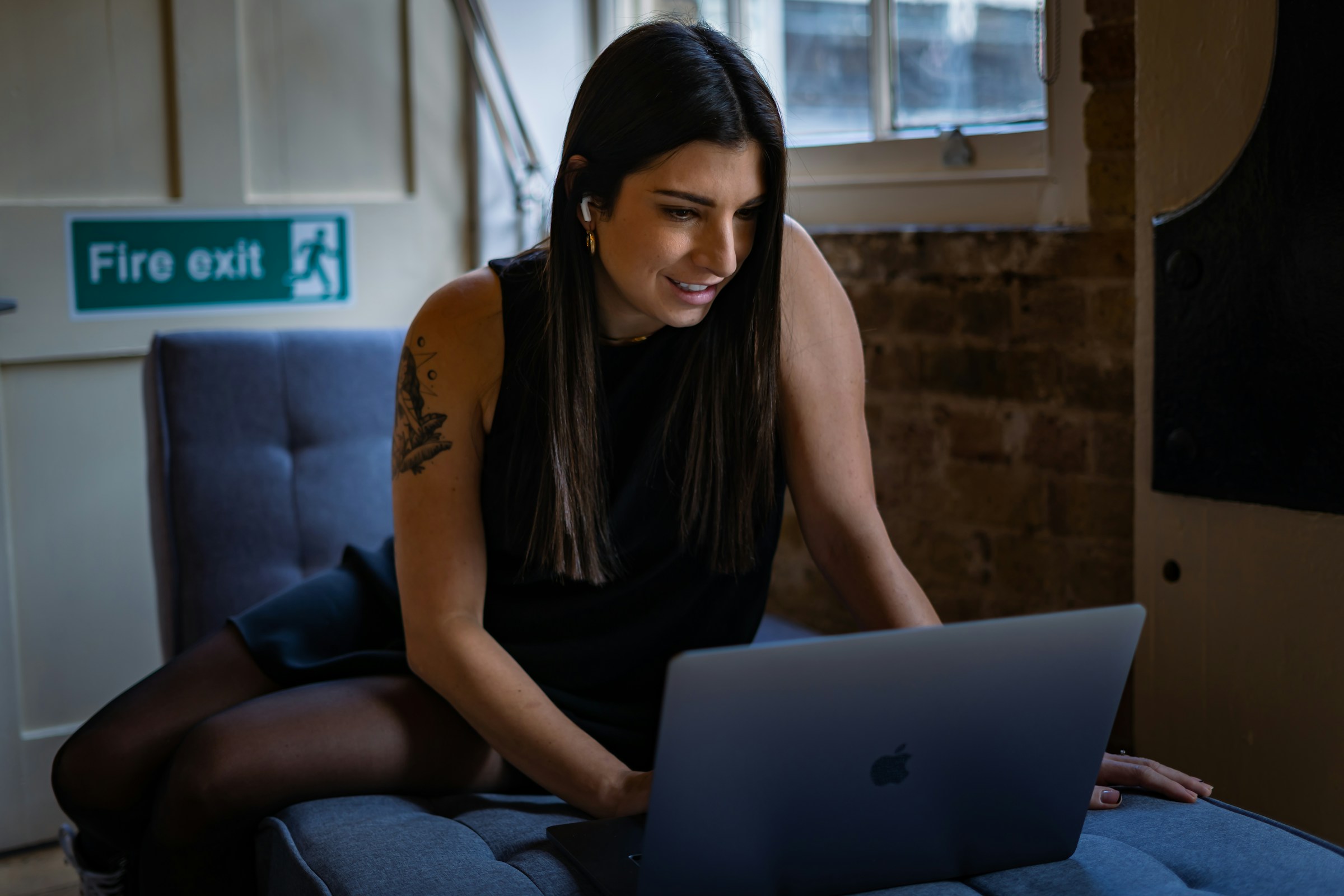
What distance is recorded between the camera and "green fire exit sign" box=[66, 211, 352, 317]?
2.36 metres

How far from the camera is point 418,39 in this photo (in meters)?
2.69

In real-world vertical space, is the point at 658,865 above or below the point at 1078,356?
below

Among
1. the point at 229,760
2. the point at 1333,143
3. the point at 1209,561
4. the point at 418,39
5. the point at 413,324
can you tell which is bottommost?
the point at 229,760

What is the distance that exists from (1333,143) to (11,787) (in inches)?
95.9

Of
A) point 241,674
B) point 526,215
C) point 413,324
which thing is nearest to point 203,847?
point 241,674

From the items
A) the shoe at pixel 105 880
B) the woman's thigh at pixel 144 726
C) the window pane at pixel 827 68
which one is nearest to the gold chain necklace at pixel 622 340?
the woman's thigh at pixel 144 726

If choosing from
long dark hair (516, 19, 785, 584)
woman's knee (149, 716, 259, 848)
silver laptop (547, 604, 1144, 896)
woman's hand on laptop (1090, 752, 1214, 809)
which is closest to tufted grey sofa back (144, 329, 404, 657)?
woman's knee (149, 716, 259, 848)

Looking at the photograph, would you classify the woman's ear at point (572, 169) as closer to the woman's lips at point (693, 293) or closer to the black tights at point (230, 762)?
the woman's lips at point (693, 293)

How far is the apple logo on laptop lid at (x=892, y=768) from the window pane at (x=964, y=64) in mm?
1401

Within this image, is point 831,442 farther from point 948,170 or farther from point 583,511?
point 948,170

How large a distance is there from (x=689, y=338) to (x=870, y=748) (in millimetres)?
675

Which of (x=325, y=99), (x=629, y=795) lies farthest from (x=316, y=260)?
(x=629, y=795)

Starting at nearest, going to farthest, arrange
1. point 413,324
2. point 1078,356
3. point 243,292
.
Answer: point 413,324, point 1078,356, point 243,292

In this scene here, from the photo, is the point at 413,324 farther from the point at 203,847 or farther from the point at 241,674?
the point at 203,847
